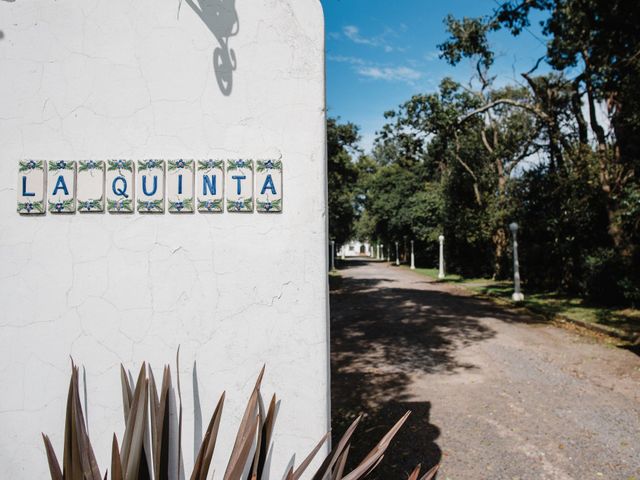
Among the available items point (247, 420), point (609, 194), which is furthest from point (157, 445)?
point (609, 194)

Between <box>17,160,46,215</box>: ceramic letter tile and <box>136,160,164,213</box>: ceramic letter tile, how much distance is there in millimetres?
524

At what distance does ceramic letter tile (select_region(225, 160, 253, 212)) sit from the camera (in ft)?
7.63

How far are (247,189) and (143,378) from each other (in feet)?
3.57

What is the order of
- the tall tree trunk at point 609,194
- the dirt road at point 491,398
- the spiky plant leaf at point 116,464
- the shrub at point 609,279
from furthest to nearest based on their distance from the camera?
the tall tree trunk at point 609,194 < the shrub at point 609,279 < the dirt road at point 491,398 < the spiky plant leaf at point 116,464

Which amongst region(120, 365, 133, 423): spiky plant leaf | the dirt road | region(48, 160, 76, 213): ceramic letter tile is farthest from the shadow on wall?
the dirt road

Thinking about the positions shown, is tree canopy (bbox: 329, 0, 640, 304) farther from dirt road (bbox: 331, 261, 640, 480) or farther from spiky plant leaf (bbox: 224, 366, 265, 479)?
spiky plant leaf (bbox: 224, 366, 265, 479)

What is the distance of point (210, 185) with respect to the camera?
91.6 inches

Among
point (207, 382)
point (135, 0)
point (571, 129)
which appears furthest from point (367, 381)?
point (571, 129)

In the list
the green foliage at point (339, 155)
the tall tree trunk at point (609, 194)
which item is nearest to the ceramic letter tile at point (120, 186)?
the tall tree trunk at point (609, 194)

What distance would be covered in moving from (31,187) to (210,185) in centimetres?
98

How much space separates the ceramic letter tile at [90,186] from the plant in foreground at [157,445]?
33.6 inches

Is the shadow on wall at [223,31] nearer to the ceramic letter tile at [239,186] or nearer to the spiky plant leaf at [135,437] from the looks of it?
the ceramic letter tile at [239,186]

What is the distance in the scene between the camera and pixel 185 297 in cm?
230

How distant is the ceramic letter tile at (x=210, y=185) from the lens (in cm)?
232
